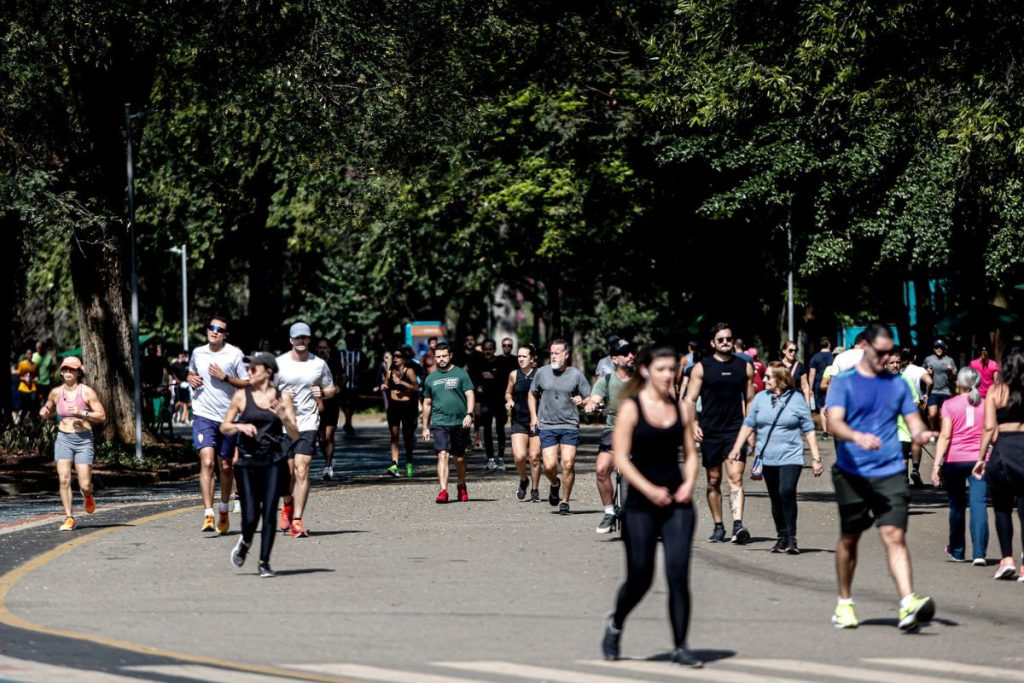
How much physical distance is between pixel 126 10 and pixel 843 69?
826 cm

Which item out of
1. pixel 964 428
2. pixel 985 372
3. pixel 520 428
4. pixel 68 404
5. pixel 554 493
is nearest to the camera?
pixel 964 428

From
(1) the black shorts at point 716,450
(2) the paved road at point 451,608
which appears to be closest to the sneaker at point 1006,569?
(2) the paved road at point 451,608

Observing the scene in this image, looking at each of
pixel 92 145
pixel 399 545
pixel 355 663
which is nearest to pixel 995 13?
pixel 399 545

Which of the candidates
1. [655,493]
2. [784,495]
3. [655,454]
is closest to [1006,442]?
[784,495]

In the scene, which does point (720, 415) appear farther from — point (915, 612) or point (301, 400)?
point (915, 612)

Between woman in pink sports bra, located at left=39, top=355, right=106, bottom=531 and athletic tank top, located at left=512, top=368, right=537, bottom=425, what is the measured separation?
4560mm

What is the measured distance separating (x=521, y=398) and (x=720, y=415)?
5314 millimetres

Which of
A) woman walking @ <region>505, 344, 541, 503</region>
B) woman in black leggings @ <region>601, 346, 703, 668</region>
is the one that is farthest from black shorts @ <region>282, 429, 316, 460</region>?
woman in black leggings @ <region>601, 346, 703, 668</region>

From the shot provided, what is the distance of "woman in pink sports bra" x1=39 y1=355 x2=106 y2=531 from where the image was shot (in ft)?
50.8

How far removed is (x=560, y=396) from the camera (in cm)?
1717

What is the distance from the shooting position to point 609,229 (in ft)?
129

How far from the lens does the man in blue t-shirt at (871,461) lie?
384 inches

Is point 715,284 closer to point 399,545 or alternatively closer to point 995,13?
point 995,13

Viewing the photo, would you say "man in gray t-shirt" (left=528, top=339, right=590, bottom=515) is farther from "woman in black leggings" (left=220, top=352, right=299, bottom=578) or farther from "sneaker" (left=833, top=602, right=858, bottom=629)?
"sneaker" (left=833, top=602, right=858, bottom=629)
